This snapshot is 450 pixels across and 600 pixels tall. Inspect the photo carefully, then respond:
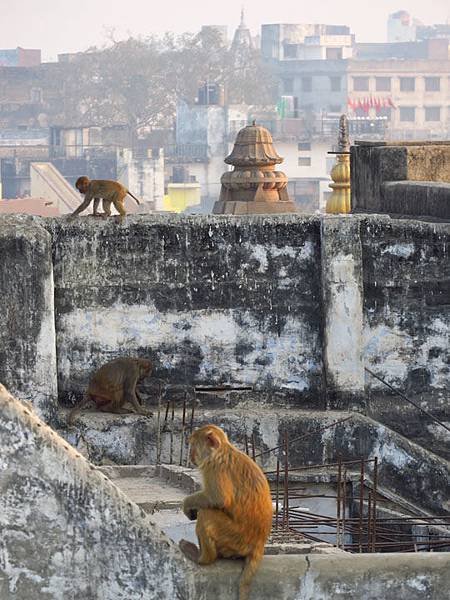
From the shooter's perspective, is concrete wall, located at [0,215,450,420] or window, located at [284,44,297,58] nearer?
concrete wall, located at [0,215,450,420]

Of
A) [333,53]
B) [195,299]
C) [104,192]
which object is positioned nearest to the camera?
[195,299]

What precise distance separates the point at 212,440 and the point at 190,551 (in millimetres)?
421

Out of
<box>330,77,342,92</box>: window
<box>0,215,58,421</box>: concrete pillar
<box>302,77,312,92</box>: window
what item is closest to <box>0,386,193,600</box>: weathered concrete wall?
<box>0,215,58,421</box>: concrete pillar

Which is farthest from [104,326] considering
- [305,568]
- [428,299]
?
[305,568]

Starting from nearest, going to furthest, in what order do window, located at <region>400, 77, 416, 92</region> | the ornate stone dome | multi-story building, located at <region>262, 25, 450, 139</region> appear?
the ornate stone dome < multi-story building, located at <region>262, 25, 450, 139</region> < window, located at <region>400, 77, 416, 92</region>

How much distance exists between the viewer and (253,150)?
19.8m

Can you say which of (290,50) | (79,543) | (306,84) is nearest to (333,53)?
(290,50)

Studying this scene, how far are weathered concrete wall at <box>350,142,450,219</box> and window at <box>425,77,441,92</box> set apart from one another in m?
98.8

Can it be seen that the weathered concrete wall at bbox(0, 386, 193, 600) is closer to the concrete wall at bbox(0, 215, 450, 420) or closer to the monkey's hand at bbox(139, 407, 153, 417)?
the monkey's hand at bbox(139, 407, 153, 417)

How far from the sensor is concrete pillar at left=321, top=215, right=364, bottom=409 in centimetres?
1210

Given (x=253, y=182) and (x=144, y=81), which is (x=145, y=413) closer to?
(x=253, y=182)

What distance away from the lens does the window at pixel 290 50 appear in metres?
123

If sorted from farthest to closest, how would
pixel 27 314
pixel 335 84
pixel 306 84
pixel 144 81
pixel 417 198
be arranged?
pixel 306 84 → pixel 335 84 → pixel 144 81 → pixel 417 198 → pixel 27 314

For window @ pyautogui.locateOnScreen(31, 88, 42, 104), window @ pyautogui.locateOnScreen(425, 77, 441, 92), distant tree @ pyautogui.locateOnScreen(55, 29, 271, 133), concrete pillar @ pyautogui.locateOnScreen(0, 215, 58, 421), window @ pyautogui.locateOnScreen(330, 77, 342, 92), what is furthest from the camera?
window @ pyautogui.locateOnScreen(425, 77, 441, 92)
